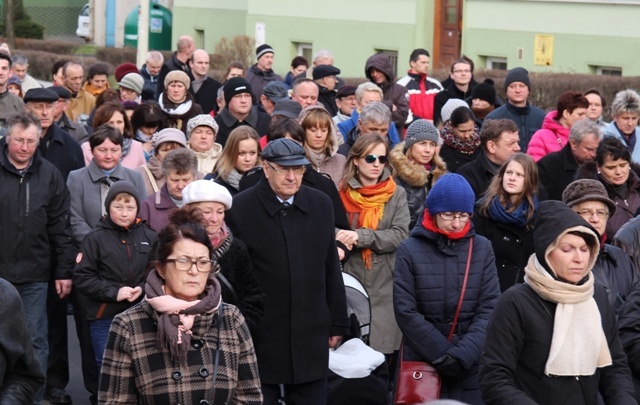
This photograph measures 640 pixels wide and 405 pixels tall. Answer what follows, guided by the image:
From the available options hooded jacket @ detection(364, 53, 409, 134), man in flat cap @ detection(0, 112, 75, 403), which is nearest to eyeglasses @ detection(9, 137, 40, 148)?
man in flat cap @ detection(0, 112, 75, 403)

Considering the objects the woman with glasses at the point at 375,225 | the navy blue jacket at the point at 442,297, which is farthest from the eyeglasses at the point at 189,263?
the woman with glasses at the point at 375,225

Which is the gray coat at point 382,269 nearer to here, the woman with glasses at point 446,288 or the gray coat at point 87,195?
the woman with glasses at point 446,288

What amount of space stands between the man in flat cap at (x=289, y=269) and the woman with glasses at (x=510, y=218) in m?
2.11

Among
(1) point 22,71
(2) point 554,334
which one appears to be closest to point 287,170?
(2) point 554,334

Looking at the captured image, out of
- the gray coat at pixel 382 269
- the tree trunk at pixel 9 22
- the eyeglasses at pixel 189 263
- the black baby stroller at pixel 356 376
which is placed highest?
the tree trunk at pixel 9 22

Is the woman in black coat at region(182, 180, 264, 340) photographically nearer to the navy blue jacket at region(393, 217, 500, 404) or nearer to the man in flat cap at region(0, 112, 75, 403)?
the navy blue jacket at region(393, 217, 500, 404)

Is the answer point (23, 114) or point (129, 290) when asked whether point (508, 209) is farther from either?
point (23, 114)

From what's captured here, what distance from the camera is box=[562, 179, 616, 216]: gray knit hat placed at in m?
8.26

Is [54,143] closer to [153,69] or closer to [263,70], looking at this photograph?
[153,69]

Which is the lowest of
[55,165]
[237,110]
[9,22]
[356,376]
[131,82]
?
[356,376]

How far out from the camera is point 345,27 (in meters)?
30.1

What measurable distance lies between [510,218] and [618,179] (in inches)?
43.4

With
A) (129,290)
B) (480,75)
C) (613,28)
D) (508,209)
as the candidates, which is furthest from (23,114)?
(613,28)

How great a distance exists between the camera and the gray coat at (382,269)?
9039mm
